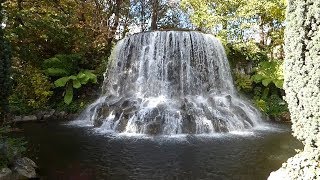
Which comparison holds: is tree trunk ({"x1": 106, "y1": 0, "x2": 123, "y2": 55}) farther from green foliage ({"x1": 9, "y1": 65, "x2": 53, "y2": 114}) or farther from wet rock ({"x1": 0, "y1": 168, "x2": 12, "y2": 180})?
wet rock ({"x1": 0, "y1": 168, "x2": 12, "y2": 180})

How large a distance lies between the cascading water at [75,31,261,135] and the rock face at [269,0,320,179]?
22.2 feet

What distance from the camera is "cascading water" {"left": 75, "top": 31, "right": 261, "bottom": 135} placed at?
1357 centimetres

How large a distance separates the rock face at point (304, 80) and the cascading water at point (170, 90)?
6.76 m

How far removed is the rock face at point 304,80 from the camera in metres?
5.88

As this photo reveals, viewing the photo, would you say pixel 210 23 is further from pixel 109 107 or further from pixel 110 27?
pixel 109 107

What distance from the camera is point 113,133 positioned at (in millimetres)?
12984

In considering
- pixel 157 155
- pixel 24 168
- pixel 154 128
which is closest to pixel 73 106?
pixel 154 128

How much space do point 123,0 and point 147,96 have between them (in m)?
9.77

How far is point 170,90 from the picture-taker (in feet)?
56.9

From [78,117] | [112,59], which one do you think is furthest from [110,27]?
[78,117]

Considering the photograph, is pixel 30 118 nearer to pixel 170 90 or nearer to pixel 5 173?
pixel 170 90

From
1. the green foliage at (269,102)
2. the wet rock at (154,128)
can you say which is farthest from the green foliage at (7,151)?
the green foliage at (269,102)

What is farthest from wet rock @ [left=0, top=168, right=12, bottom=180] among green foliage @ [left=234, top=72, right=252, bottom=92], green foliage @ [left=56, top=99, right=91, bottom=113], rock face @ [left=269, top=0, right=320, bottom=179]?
green foliage @ [left=234, top=72, right=252, bottom=92]

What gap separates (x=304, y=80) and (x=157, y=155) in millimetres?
4639
